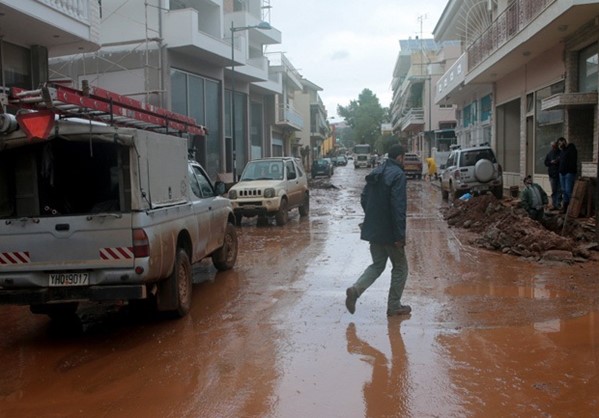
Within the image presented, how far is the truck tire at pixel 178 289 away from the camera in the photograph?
6430 millimetres

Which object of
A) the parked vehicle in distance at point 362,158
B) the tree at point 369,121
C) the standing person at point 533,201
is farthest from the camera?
the tree at point 369,121

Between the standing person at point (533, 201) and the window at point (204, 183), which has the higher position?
the window at point (204, 183)

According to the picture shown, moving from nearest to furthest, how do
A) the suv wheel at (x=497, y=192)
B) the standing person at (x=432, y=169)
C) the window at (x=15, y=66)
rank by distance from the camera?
the window at (x=15, y=66) → the suv wheel at (x=497, y=192) → the standing person at (x=432, y=169)

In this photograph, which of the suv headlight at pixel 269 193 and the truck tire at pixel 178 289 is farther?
the suv headlight at pixel 269 193

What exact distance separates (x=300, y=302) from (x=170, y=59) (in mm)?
15772

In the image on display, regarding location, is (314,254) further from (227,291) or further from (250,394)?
(250,394)

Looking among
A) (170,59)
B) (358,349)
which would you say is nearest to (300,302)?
(358,349)

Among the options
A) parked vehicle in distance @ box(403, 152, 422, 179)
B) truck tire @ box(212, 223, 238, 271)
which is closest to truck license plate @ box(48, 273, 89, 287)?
truck tire @ box(212, 223, 238, 271)

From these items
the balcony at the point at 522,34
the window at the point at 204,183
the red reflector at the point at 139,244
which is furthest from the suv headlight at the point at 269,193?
the red reflector at the point at 139,244

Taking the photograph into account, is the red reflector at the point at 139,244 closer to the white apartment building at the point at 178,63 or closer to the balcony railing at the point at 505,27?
the balcony railing at the point at 505,27

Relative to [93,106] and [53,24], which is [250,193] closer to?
[53,24]

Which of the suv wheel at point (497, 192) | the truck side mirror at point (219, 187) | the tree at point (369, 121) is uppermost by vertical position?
the tree at point (369, 121)

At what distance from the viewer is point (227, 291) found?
27.1 ft

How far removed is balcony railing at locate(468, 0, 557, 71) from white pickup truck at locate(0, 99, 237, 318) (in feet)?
38.9
